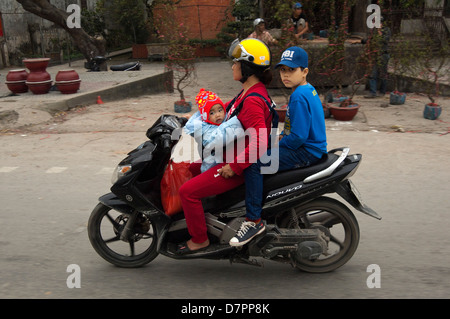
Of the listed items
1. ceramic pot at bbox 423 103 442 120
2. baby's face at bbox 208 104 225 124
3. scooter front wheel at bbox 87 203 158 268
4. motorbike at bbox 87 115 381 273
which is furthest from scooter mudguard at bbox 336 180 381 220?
ceramic pot at bbox 423 103 442 120

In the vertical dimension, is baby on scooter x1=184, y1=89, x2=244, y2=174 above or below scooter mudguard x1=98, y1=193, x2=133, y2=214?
above

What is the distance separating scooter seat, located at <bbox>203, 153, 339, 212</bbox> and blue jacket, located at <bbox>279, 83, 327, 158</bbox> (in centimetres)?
9

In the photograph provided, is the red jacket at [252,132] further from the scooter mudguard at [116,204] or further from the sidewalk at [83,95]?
the sidewalk at [83,95]

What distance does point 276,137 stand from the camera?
348 centimetres

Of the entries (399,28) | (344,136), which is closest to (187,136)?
(344,136)

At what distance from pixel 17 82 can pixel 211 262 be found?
9.93 metres

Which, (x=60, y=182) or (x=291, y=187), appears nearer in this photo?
(x=291, y=187)

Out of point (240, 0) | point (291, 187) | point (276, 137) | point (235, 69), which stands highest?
point (240, 0)

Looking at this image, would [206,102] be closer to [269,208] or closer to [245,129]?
[245,129]

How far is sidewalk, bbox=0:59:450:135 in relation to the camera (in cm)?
854

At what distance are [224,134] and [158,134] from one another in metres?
0.48

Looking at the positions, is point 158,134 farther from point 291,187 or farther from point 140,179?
point 291,187

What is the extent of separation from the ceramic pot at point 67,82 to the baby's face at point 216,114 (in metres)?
8.96

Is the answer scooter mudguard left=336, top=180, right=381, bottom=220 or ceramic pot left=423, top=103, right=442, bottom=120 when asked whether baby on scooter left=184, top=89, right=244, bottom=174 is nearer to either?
scooter mudguard left=336, top=180, right=381, bottom=220
